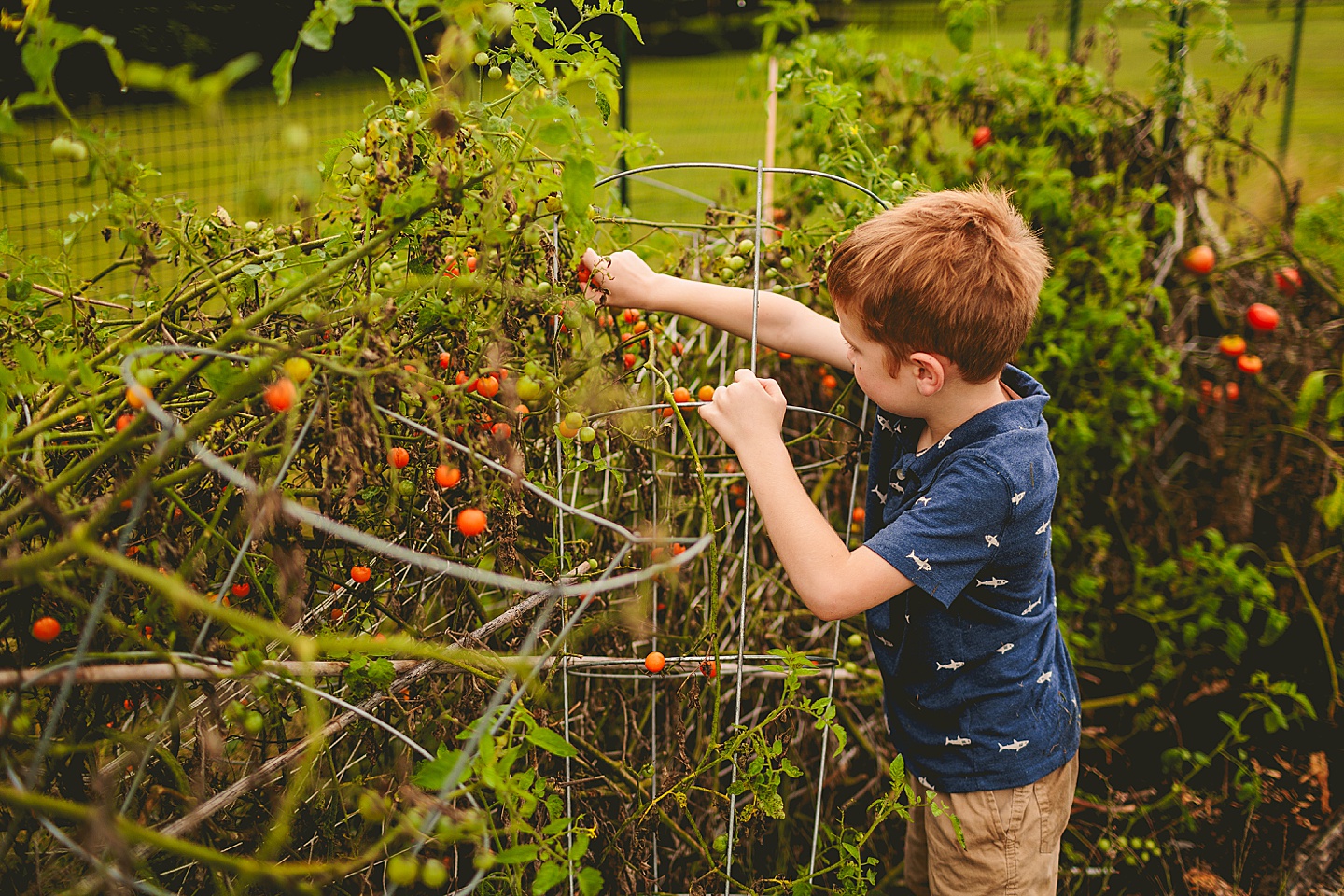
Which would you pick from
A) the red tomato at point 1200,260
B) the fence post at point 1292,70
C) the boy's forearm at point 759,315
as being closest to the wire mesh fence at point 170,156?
the boy's forearm at point 759,315

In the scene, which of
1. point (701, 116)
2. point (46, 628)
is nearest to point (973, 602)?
point (46, 628)

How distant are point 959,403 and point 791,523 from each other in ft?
0.98

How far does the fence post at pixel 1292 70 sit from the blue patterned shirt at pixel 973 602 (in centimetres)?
476

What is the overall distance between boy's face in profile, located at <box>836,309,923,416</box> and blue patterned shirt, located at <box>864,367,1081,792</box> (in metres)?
0.07

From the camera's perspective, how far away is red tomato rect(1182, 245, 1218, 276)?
2.28 metres

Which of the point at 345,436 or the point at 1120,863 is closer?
the point at 345,436

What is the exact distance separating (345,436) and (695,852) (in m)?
1.07

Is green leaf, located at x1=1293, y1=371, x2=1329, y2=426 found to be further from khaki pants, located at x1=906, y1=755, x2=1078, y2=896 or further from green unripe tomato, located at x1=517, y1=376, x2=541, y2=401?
green unripe tomato, located at x1=517, y1=376, x2=541, y2=401

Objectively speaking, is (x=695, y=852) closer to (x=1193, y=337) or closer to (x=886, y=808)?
(x=886, y=808)

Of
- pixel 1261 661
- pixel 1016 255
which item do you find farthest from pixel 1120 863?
pixel 1016 255

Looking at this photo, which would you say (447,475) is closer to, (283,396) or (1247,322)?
(283,396)

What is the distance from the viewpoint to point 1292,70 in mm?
4895

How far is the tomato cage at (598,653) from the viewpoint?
30.4 inches

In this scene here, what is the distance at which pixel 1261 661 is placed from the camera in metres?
2.14
